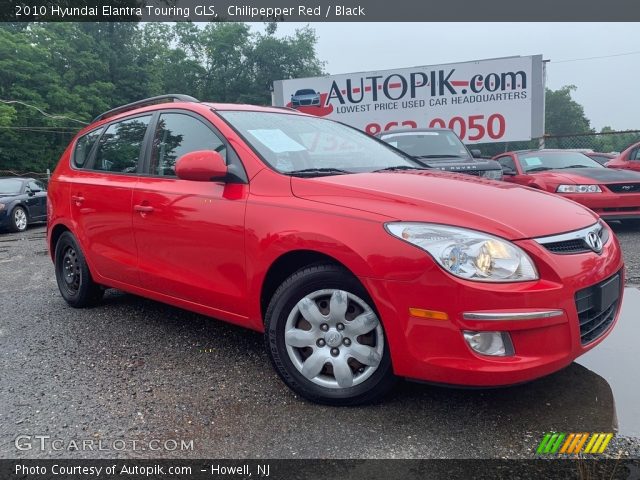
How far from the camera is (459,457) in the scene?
214 centimetres

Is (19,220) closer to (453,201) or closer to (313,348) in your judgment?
(313,348)

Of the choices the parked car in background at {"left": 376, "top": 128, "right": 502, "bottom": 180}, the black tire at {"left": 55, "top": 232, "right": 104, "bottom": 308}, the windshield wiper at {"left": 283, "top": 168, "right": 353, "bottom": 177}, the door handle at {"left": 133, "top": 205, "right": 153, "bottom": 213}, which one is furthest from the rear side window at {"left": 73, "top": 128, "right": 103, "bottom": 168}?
the parked car in background at {"left": 376, "top": 128, "right": 502, "bottom": 180}

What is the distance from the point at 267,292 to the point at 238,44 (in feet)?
154

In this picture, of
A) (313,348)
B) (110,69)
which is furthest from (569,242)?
(110,69)

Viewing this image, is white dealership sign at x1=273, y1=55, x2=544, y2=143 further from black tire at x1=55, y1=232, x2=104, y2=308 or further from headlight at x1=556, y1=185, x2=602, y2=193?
black tire at x1=55, y1=232, x2=104, y2=308

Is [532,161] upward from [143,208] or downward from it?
upward

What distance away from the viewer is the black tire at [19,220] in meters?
11.6

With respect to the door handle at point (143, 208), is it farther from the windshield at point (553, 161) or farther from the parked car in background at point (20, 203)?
the parked car in background at point (20, 203)

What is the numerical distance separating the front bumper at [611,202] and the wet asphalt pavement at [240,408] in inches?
151

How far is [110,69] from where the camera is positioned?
1358 inches

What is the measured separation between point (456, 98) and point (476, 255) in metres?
14.1

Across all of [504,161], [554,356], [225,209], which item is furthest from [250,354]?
Result: [504,161]

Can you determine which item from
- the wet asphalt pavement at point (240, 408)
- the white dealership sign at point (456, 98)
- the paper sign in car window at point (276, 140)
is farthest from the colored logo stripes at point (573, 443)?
the white dealership sign at point (456, 98)

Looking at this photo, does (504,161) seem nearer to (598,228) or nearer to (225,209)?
(598,228)
